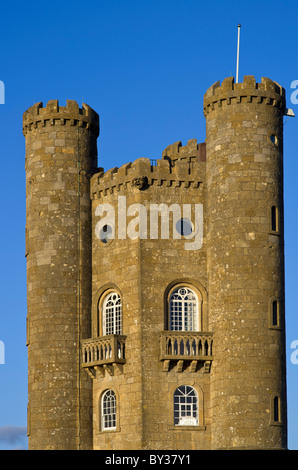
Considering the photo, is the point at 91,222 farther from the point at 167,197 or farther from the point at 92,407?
the point at 92,407

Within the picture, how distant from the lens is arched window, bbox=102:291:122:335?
7769 centimetres

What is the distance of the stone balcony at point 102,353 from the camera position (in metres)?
76.0

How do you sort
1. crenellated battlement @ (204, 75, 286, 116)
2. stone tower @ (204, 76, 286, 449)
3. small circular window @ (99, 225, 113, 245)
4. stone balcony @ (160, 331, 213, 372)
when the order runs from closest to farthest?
stone tower @ (204, 76, 286, 449) < stone balcony @ (160, 331, 213, 372) < crenellated battlement @ (204, 75, 286, 116) < small circular window @ (99, 225, 113, 245)

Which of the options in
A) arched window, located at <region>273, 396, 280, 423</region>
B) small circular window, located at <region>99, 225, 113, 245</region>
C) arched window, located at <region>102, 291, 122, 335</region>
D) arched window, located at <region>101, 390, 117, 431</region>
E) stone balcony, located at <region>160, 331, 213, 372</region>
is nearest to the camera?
arched window, located at <region>273, 396, 280, 423</region>

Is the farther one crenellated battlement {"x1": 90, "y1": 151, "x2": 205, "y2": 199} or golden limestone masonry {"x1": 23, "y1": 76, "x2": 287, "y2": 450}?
crenellated battlement {"x1": 90, "y1": 151, "x2": 205, "y2": 199}

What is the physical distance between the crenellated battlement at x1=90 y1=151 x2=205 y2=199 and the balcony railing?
825 cm

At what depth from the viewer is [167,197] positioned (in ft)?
255

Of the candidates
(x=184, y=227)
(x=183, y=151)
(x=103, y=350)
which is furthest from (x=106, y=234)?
(x=183, y=151)

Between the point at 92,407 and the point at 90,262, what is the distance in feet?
26.1

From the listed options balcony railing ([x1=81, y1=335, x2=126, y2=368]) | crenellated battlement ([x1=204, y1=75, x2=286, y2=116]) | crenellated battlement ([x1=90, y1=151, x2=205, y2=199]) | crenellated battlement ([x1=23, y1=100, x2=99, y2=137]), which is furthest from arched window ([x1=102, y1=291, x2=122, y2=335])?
crenellated battlement ([x1=204, y1=75, x2=286, y2=116])

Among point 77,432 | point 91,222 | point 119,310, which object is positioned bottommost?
point 77,432

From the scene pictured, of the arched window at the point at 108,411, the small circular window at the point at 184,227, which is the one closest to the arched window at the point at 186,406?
the arched window at the point at 108,411

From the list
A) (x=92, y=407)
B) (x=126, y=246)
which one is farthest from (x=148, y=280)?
(x=92, y=407)

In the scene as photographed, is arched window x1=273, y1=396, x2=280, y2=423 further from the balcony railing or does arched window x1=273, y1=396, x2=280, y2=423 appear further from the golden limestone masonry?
the balcony railing
